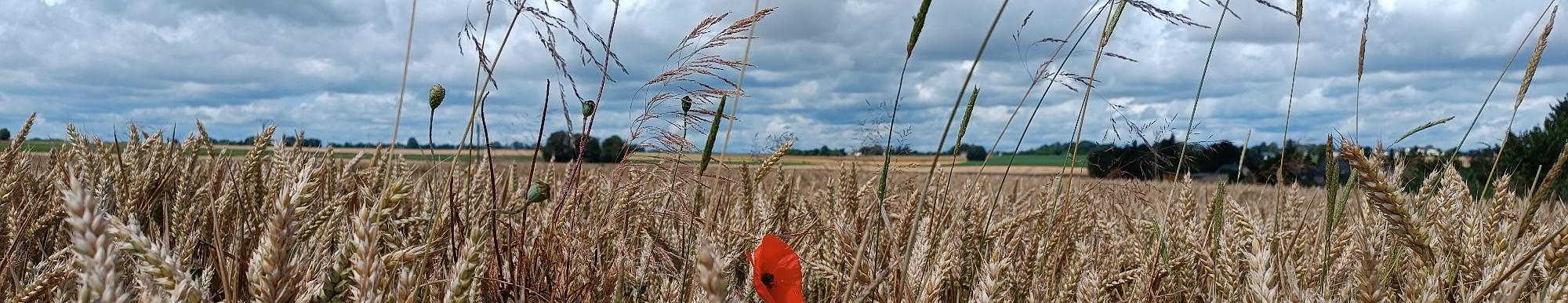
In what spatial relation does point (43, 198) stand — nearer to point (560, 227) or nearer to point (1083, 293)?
point (560, 227)

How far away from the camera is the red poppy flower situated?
3.92ft

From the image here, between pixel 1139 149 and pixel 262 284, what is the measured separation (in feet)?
10.5

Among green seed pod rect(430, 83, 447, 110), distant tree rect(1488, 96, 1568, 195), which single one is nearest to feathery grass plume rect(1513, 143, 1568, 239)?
green seed pod rect(430, 83, 447, 110)

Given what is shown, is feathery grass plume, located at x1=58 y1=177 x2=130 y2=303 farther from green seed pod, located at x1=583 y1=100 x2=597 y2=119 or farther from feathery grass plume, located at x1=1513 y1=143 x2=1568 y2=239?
Result: feathery grass plume, located at x1=1513 y1=143 x2=1568 y2=239

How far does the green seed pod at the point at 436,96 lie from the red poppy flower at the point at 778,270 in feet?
1.84

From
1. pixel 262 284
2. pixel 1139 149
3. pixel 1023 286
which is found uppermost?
pixel 1139 149

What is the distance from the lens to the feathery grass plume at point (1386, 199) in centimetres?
105

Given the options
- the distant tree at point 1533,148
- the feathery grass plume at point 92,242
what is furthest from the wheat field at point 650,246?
the distant tree at point 1533,148

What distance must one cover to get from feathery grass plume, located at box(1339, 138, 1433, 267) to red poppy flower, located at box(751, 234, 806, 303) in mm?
698

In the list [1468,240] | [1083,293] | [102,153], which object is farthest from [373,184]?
[1468,240]

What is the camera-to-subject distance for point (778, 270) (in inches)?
48.6

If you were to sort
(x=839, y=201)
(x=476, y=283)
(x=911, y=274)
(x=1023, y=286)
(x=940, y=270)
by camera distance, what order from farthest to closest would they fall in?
(x=839, y=201)
(x=1023, y=286)
(x=911, y=274)
(x=940, y=270)
(x=476, y=283)

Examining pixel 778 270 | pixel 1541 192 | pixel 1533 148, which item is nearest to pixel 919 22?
pixel 778 270

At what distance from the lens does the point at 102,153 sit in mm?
2271
